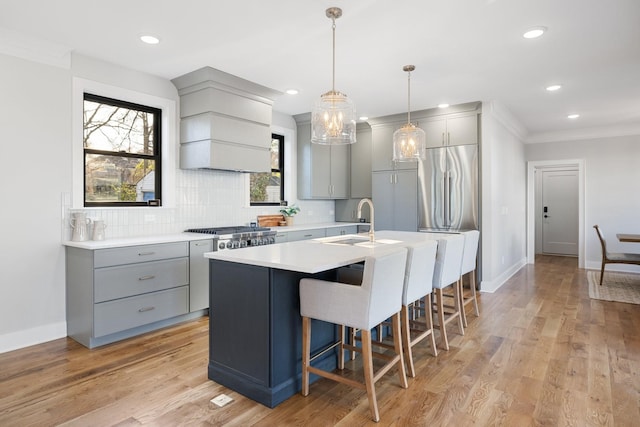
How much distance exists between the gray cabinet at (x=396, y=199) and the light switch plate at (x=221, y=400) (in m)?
3.83

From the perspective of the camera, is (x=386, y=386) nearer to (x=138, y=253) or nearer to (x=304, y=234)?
(x=138, y=253)


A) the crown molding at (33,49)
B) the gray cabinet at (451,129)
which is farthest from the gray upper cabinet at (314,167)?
the crown molding at (33,49)

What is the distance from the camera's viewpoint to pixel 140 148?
4012 millimetres

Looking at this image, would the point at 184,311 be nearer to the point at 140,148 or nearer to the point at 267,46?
the point at 140,148

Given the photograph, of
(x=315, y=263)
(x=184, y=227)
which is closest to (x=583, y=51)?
(x=315, y=263)

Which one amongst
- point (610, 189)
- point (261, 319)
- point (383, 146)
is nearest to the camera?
point (261, 319)

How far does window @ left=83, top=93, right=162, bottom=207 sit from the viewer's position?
3629mm

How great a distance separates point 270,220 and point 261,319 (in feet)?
10.3

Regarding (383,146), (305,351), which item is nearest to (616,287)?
(383,146)

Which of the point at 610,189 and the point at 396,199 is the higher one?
the point at 610,189

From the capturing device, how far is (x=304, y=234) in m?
5.02

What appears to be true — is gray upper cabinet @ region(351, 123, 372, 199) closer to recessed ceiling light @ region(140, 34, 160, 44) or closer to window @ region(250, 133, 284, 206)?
window @ region(250, 133, 284, 206)

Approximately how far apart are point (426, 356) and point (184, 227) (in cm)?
278

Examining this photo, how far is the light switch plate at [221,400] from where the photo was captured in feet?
7.26
